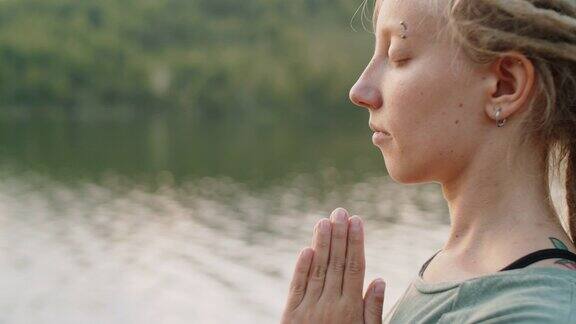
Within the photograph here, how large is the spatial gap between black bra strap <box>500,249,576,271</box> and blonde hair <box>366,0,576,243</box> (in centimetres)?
14

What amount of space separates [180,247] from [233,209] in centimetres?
632

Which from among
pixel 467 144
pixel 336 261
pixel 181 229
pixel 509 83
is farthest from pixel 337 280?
pixel 181 229

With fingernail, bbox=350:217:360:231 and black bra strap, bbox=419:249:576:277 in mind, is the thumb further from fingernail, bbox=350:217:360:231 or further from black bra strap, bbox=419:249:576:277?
black bra strap, bbox=419:249:576:277

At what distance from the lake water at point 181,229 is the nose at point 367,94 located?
18.6 metres

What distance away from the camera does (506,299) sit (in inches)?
52.1

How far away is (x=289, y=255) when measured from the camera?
2512 cm

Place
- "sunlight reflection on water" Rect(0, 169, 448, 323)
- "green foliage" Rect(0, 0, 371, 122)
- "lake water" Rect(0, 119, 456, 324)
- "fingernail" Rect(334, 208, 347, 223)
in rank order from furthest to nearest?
"green foliage" Rect(0, 0, 371, 122) < "lake water" Rect(0, 119, 456, 324) < "sunlight reflection on water" Rect(0, 169, 448, 323) < "fingernail" Rect(334, 208, 347, 223)

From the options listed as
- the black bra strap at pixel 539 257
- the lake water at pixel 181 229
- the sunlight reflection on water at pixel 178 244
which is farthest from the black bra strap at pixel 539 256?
the lake water at pixel 181 229

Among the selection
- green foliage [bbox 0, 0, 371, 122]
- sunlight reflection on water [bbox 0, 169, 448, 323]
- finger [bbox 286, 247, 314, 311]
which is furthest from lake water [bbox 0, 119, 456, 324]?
green foliage [bbox 0, 0, 371, 122]

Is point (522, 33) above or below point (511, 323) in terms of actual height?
above

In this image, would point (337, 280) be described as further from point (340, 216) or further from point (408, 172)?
point (408, 172)

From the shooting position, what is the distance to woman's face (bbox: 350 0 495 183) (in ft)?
5.05

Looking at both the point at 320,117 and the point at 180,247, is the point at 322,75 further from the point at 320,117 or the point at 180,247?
the point at 180,247

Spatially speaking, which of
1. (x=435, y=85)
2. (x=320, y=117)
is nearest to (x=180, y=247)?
(x=435, y=85)
